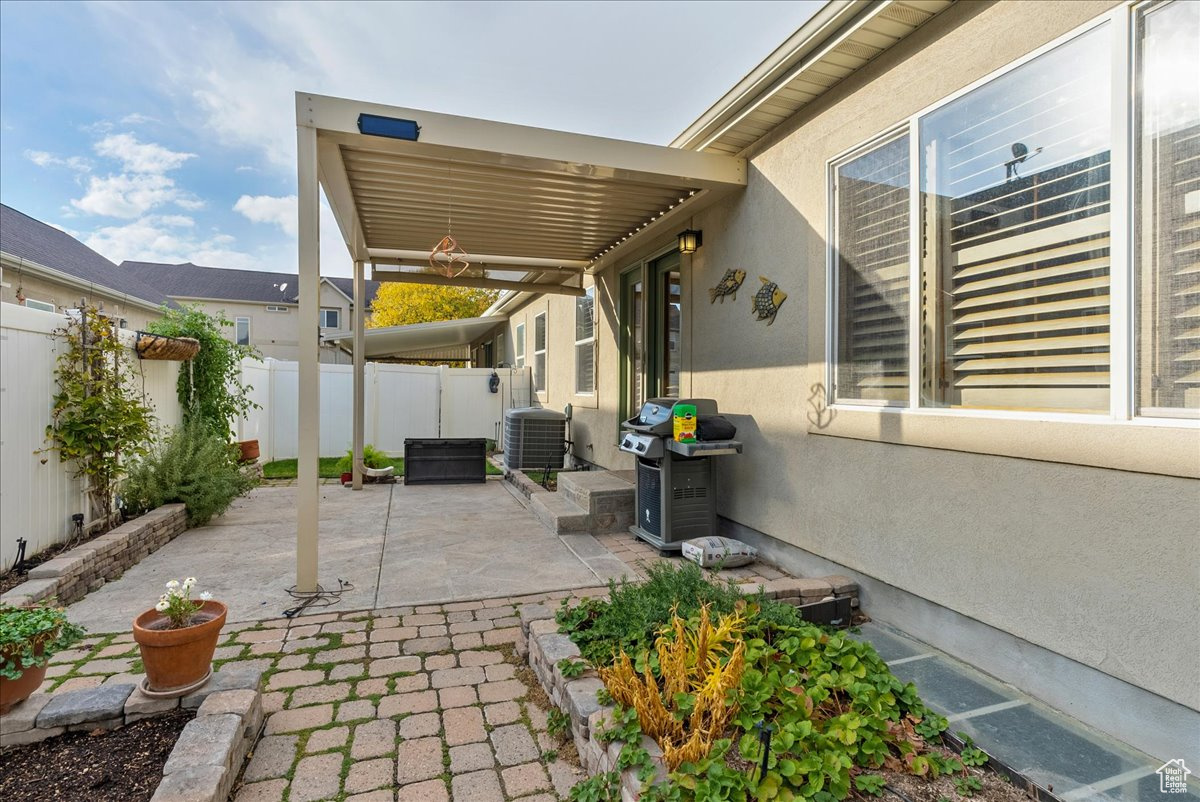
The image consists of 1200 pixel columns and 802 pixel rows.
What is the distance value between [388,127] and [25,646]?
3251 mm

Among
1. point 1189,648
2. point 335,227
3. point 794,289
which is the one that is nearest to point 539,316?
point 335,227

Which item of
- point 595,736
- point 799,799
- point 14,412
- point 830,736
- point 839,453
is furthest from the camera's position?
point 14,412

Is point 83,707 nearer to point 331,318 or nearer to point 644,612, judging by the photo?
point 644,612

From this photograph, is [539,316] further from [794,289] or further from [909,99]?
[909,99]

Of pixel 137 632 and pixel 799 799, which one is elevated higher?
pixel 137 632

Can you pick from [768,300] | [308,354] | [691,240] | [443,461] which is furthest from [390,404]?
[768,300]

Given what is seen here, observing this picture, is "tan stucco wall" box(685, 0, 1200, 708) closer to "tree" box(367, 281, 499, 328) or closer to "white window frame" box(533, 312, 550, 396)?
"white window frame" box(533, 312, 550, 396)

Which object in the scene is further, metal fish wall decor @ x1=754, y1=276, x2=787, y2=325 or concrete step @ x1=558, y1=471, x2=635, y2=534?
concrete step @ x1=558, y1=471, x2=635, y2=534

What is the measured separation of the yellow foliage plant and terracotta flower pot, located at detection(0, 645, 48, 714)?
7.00ft

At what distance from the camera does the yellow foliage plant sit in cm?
186

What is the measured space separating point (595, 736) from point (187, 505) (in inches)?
208

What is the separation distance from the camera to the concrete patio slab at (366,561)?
3736mm

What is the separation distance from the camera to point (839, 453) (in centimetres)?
358

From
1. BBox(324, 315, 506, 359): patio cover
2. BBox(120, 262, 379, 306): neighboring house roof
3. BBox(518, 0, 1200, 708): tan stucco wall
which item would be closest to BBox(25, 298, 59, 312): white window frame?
BBox(324, 315, 506, 359): patio cover
